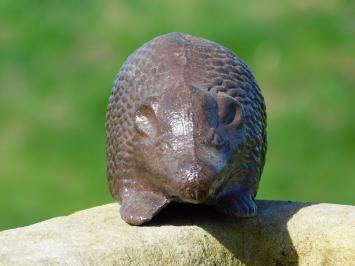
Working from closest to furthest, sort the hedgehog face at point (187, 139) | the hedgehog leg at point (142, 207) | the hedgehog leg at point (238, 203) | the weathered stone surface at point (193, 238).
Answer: the weathered stone surface at point (193, 238), the hedgehog face at point (187, 139), the hedgehog leg at point (142, 207), the hedgehog leg at point (238, 203)

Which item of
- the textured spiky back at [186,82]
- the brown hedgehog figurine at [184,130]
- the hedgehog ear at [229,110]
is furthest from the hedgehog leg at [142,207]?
the hedgehog ear at [229,110]

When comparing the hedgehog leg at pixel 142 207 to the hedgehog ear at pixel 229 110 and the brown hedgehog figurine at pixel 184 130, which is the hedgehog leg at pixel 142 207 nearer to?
the brown hedgehog figurine at pixel 184 130

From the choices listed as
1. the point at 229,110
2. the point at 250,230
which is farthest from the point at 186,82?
the point at 250,230

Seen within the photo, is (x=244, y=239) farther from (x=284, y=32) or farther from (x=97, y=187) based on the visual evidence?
(x=284, y=32)

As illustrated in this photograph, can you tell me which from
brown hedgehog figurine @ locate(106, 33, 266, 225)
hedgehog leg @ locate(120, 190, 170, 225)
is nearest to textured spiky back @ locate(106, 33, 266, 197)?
brown hedgehog figurine @ locate(106, 33, 266, 225)

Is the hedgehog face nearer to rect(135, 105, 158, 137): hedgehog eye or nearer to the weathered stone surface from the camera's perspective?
rect(135, 105, 158, 137): hedgehog eye

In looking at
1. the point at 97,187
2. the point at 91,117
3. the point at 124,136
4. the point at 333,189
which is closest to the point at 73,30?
the point at 91,117
